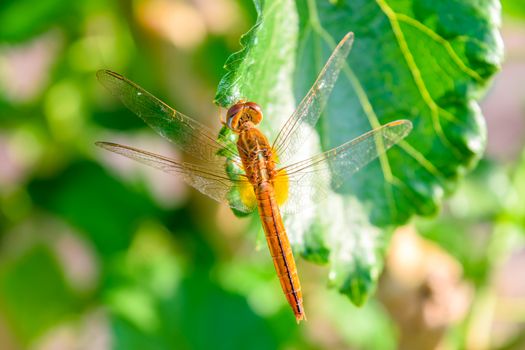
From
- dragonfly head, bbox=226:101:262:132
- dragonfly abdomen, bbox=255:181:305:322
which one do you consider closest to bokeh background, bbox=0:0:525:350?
dragonfly abdomen, bbox=255:181:305:322

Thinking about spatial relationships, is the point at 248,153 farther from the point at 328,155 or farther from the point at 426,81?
the point at 426,81

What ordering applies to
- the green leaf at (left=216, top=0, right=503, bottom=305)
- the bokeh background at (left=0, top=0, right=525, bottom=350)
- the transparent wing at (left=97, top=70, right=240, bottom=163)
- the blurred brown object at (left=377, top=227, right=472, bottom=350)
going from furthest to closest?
the bokeh background at (left=0, top=0, right=525, bottom=350) < the blurred brown object at (left=377, top=227, right=472, bottom=350) < the transparent wing at (left=97, top=70, right=240, bottom=163) < the green leaf at (left=216, top=0, right=503, bottom=305)

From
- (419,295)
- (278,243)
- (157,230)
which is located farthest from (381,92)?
(157,230)

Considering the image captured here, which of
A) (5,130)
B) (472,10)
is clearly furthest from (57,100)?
(472,10)

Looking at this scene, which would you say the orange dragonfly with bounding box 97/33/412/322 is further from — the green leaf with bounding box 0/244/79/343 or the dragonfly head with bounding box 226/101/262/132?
the green leaf with bounding box 0/244/79/343

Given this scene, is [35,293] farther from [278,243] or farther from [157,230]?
[278,243]

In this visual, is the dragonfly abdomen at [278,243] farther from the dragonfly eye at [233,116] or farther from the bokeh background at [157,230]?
the bokeh background at [157,230]

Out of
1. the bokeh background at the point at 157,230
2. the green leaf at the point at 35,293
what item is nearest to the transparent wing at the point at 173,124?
the bokeh background at the point at 157,230
